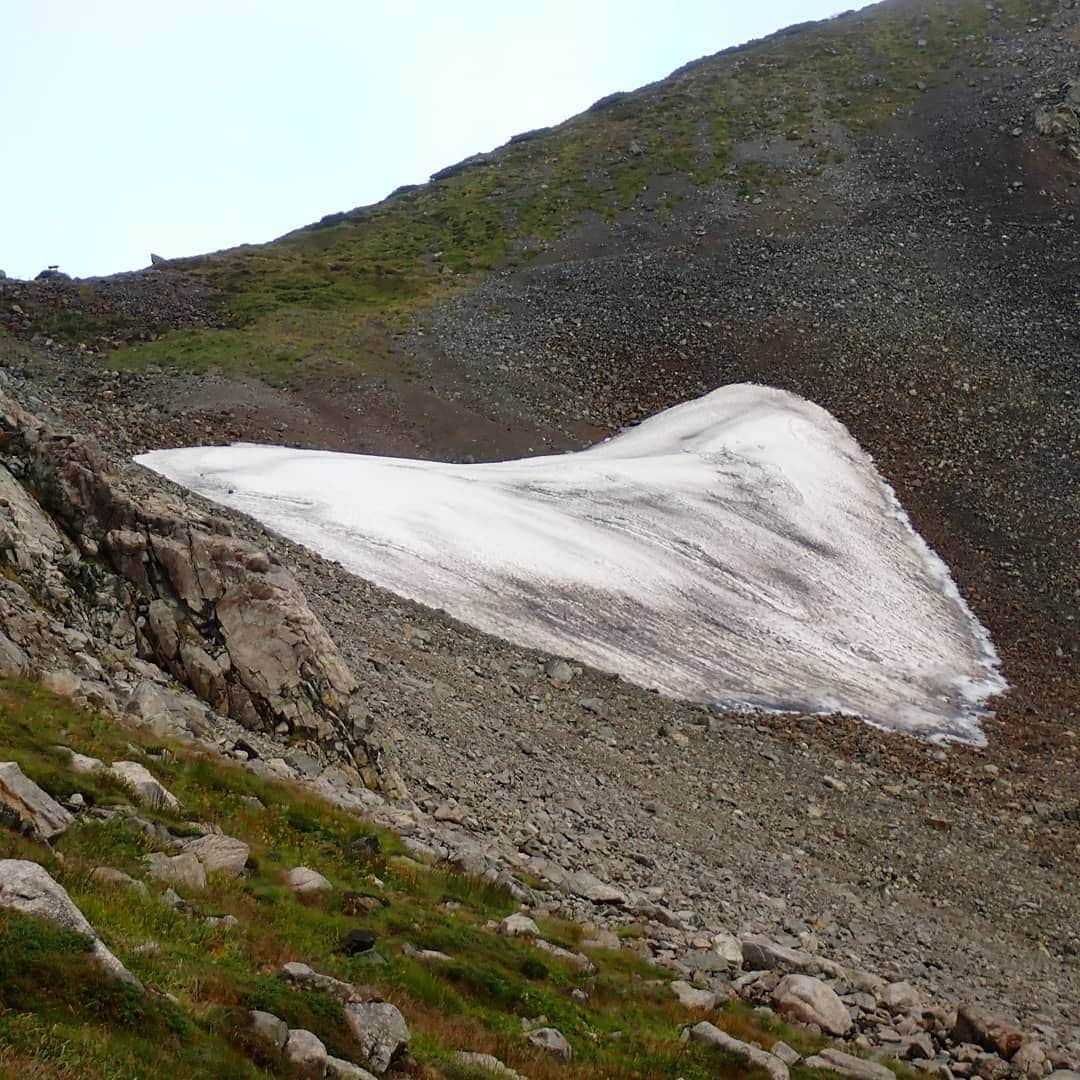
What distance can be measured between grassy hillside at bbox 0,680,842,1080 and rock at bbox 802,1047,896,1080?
0.32 m

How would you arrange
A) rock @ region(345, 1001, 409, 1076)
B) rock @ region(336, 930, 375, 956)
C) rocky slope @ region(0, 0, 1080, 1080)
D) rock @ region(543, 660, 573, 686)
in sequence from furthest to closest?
1. rock @ region(543, 660, 573, 686)
2. rocky slope @ region(0, 0, 1080, 1080)
3. rock @ region(336, 930, 375, 956)
4. rock @ region(345, 1001, 409, 1076)

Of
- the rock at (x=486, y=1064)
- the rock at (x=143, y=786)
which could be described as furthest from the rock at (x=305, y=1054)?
the rock at (x=143, y=786)

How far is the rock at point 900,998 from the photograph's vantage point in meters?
19.6

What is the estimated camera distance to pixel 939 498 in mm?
54500

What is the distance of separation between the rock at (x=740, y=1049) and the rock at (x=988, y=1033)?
5.88 m

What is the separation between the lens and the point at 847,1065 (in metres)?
16.4

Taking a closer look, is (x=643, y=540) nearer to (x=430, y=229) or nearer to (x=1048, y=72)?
(x=430, y=229)

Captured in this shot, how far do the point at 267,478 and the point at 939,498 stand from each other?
3238 cm

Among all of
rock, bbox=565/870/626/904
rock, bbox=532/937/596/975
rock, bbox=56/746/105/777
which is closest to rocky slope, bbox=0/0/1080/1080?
rock, bbox=565/870/626/904

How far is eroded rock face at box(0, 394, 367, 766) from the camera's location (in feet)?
72.7

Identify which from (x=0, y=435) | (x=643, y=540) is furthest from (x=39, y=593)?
(x=643, y=540)

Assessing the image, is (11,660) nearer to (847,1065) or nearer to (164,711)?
(164,711)

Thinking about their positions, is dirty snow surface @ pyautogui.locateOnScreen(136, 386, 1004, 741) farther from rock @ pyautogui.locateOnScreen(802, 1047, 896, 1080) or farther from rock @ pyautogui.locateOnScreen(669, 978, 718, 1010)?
rock @ pyautogui.locateOnScreen(802, 1047, 896, 1080)

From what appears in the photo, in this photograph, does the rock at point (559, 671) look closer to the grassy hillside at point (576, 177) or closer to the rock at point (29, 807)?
the rock at point (29, 807)
